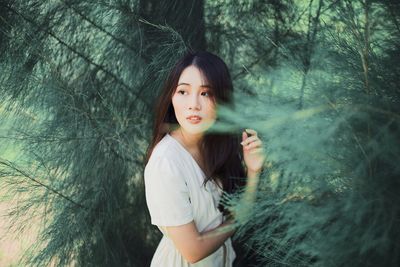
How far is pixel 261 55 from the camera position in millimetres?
1424

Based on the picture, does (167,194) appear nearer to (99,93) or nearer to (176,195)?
(176,195)

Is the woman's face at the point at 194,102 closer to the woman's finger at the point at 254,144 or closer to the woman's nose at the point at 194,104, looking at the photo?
the woman's nose at the point at 194,104

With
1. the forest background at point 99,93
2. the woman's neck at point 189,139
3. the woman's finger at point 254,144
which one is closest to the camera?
the woman's finger at point 254,144

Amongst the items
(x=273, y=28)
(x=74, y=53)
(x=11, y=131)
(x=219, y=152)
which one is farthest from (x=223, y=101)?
(x=11, y=131)

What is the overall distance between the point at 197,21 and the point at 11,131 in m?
0.55

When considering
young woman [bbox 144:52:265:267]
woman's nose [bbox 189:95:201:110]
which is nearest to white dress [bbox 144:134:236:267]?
young woman [bbox 144:52:265:267]

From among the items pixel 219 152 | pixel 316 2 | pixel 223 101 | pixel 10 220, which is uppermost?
pixel 316 2

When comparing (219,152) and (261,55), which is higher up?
(261,55)

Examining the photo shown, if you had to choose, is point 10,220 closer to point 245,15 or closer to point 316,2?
point 245,15

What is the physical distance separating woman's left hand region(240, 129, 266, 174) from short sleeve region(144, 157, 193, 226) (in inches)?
5.6

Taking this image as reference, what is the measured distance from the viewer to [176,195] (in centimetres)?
109

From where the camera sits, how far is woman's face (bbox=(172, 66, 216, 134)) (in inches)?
43.4

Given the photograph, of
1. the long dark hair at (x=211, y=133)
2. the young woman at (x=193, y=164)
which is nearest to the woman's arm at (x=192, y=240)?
the young woman at (x=193, y=164)

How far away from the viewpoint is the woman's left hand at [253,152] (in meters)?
1.04
